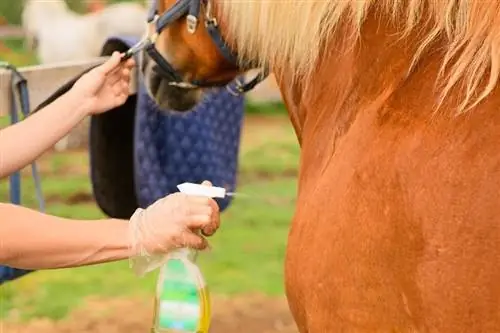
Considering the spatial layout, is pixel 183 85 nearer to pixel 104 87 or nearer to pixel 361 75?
pixel 104 87

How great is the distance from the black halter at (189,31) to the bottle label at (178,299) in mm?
624

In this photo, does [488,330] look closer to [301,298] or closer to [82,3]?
[301,298]

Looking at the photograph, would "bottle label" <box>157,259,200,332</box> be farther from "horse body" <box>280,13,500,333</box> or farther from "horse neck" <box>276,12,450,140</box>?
"horse neck" <box>276,12,450,140</box>

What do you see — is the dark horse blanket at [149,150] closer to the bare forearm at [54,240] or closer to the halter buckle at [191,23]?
the halter buckle at [191,23]

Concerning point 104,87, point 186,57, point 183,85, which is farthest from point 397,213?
point 183,85

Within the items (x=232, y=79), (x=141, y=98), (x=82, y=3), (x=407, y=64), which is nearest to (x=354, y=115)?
(x=407, y=64)

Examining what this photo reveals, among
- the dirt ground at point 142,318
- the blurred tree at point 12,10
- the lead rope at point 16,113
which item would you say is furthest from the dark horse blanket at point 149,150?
the blurred tree at point 12,10

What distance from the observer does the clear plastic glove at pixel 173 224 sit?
175 cm

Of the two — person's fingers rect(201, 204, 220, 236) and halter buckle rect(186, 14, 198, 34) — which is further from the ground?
halter buckle rect(186, 14, 198, 34)

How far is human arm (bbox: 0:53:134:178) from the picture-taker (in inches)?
79.8

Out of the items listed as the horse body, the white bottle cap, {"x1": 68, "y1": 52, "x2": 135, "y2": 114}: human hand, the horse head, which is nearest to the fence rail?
the horse head

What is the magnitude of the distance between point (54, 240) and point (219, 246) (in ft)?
12.2

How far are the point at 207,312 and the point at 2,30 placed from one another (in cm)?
1043

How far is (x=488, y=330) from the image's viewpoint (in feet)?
4.69
